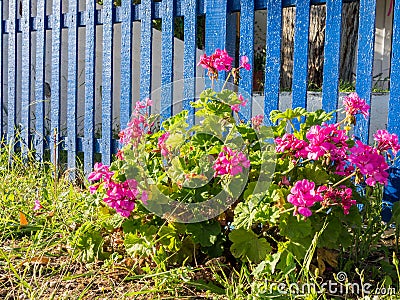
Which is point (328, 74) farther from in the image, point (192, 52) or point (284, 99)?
point (284, 99)

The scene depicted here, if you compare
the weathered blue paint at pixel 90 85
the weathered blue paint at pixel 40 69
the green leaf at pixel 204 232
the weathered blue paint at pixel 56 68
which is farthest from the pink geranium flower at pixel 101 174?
the weathered blue paint at pixel 40 69

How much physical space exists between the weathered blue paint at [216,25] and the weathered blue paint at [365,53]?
78 centimetres

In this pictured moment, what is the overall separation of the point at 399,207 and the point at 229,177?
0.80 m

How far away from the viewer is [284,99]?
5.15 m

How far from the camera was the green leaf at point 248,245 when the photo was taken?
224cm

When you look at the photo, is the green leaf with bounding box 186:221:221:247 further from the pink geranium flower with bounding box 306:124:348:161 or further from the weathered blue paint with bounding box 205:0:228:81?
the weathered blue paint with bounding box 205:0:228:81

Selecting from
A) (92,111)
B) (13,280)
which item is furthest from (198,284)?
(92,111)

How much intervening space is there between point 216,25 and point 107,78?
1042 millimetres

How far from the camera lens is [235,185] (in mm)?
2324

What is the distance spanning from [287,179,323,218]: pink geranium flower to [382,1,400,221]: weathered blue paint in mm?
1051

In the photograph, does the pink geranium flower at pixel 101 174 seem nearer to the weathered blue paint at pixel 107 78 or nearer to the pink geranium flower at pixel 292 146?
the pink geranium flower at pixel 292 146

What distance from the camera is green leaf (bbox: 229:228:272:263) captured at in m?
2.24

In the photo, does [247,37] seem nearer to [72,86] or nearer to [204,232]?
[204,232]

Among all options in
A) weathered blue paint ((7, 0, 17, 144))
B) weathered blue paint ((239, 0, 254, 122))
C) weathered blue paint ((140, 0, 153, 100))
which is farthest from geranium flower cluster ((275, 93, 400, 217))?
weathered blue paint ((7, 0, 17, 144))
